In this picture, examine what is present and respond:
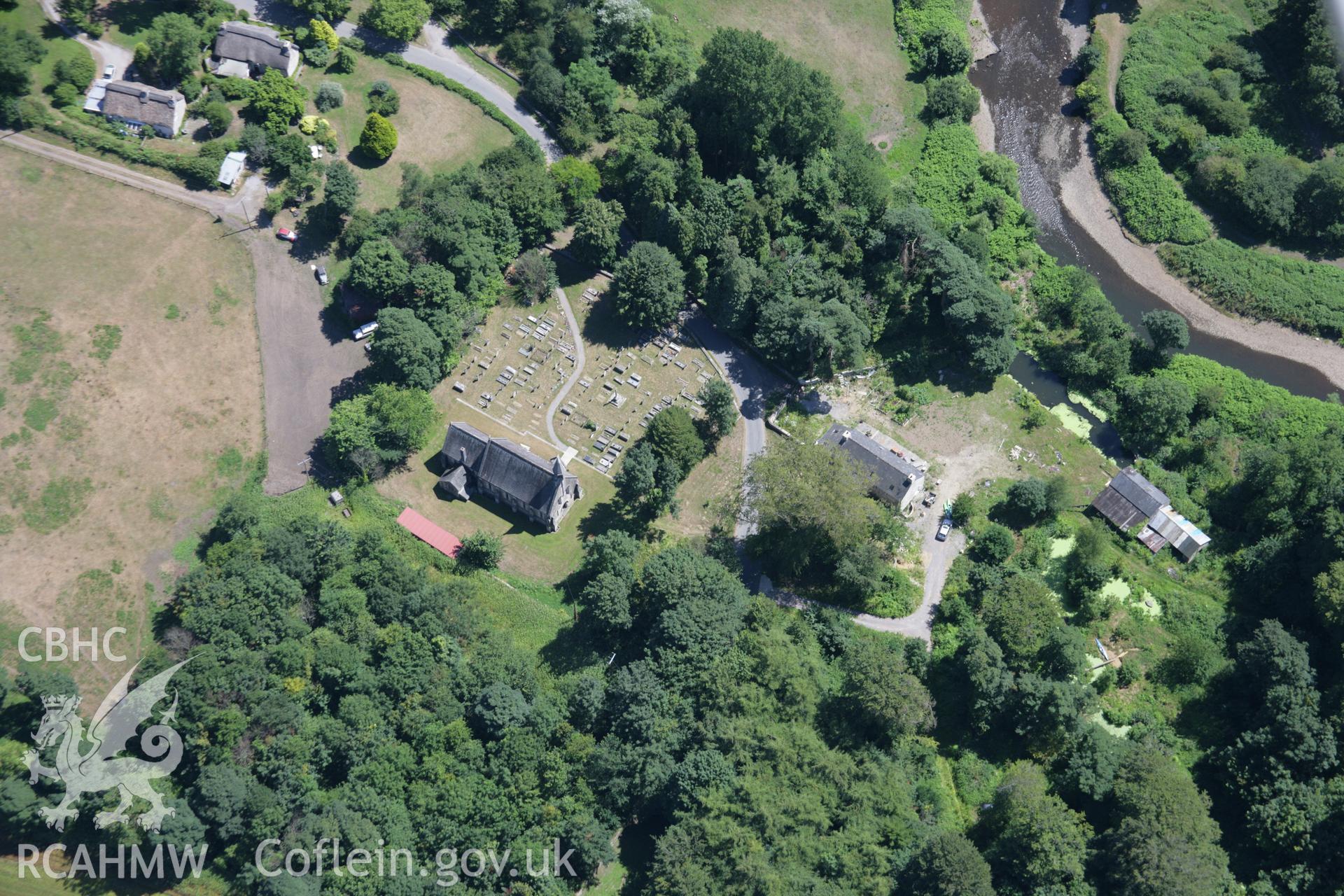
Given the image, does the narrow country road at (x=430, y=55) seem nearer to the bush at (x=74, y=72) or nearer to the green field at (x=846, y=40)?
the bush at (x=74, y=72)

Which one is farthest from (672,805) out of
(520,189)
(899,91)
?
(899,91)

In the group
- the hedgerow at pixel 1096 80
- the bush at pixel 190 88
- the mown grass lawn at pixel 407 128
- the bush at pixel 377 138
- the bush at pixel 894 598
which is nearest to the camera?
the bush at pixel 894 598

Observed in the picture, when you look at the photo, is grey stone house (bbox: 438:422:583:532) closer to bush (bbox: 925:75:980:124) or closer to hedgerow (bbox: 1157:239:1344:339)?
bush (bbox: 925:75:980:124)

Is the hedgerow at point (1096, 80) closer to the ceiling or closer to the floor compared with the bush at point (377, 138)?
closer to the ceiling

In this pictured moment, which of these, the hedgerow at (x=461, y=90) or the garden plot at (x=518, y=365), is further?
the hedgerow at (x=461, y=90)

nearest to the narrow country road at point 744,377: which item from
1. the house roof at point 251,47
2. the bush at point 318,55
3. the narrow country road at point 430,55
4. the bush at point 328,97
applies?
the narrow country road at point 430,55

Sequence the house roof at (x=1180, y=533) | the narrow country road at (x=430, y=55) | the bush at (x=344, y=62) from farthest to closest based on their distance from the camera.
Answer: the narrow country road at (x=430, y=55)
the bush at (x=344, y=62)
the house roof at (x=1180, y=533)

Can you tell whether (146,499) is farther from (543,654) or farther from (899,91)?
(899,91)
